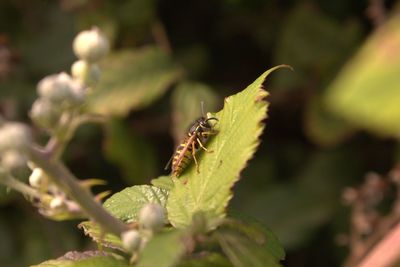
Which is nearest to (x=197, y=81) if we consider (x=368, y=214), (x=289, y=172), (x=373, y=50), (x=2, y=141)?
(x=289, y=172)

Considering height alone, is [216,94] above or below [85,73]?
below

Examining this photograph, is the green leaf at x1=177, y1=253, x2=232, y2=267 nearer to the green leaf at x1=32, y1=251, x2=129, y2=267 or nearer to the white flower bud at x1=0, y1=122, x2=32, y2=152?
the green leaf at x1=32, y1=251, x2=129, y2=267

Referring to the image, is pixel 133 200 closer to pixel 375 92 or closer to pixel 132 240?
pixel 132 240

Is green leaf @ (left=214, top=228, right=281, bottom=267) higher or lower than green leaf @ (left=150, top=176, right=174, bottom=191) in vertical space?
lower

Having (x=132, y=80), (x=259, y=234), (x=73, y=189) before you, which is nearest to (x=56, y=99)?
(x=73, y=189)

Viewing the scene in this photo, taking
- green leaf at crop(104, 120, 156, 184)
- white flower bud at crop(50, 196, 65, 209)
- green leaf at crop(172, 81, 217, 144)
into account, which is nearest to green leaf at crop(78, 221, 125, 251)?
white flower bud at crop(50, 196, 65, 209)

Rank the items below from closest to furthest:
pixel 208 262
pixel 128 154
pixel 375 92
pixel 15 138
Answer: pixel 15 138 → pixel 375 92 → pixel 208 262 → pixel 128 154

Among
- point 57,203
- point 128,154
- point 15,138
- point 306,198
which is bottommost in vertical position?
point 306,198
